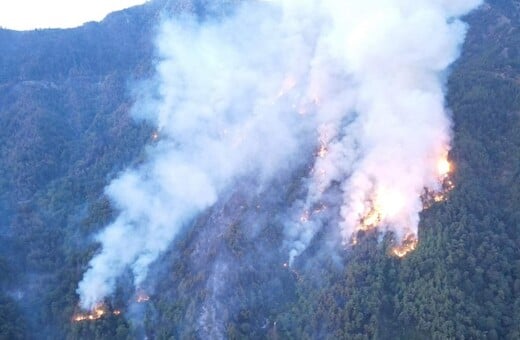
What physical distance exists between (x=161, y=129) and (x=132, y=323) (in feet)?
177

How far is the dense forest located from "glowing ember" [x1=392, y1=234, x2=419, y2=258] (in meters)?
1.44

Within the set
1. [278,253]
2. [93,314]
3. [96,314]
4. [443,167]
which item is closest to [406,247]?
[443,167]

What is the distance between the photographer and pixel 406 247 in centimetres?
9400

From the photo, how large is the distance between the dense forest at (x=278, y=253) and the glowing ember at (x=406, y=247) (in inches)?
56.9

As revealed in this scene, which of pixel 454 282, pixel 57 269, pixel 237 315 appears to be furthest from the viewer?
pixel 57 269

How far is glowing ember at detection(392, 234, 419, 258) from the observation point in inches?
3671

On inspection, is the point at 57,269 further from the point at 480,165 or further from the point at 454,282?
the point at 480,165

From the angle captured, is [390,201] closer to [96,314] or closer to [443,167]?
[443,167]

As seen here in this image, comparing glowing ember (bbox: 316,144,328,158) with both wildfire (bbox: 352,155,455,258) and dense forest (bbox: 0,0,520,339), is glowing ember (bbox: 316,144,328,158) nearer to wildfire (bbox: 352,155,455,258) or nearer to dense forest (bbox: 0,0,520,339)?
dense forest (bbox: 0,0,520,339)

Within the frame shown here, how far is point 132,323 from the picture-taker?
311 feet

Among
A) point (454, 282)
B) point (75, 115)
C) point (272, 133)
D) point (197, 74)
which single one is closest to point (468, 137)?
point (454, 282)

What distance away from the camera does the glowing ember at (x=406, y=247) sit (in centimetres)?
9325

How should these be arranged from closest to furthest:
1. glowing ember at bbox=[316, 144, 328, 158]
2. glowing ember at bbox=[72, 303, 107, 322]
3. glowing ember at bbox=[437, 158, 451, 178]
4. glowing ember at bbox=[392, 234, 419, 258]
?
glowing ember at bbox=[392, 234, 419, 258]
glowing ember at bbox=[72, 303, 107, 322]
glowing ember at bbox=[437, 158, 451, 178]
glowing ember at bbox=[316, 144, 328, 158]

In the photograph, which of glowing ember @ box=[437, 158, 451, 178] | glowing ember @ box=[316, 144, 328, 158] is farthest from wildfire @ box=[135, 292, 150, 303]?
glowing ember @ box=[437, 158, 451, 178]
